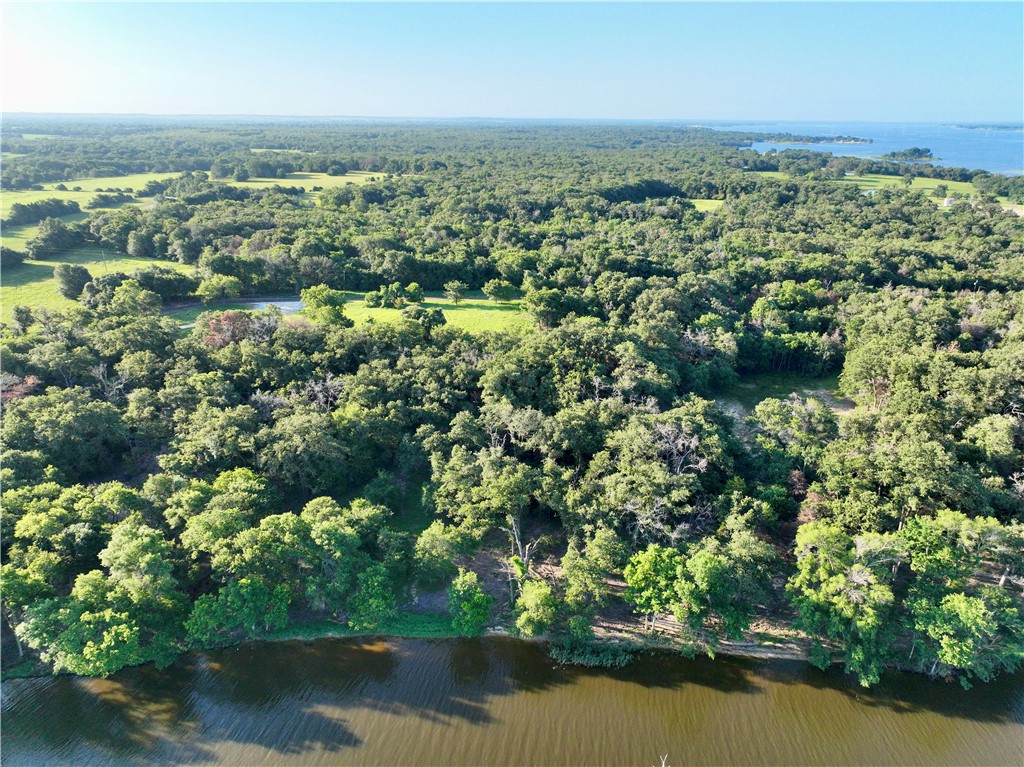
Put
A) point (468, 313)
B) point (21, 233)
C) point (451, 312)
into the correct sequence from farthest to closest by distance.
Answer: point (21, 233)
point (451, 312)
point (468, 313)

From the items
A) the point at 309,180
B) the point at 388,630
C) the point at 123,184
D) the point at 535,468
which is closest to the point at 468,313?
the point at 535,468

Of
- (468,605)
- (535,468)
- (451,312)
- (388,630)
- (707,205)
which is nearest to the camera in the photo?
(468,605)

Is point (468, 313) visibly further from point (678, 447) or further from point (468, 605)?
point (468, 605)

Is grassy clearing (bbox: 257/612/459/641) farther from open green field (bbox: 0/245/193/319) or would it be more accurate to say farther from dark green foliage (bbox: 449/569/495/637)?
open green field (bbox: 0/245/193/319)

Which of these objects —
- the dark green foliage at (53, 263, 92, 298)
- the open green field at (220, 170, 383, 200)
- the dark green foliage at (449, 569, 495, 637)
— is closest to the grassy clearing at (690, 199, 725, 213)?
the open green field at (220, 170, 383, 200)

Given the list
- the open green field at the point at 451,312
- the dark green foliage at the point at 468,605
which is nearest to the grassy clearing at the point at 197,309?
the open green field at the point at 451,312

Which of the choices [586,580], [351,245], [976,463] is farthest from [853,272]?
[351,245]
